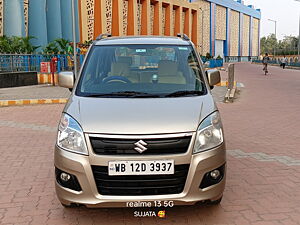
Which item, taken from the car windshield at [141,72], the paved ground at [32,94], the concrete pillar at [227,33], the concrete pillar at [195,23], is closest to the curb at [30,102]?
the paved ground at [32,94]

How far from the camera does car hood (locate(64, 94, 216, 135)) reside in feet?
10.1

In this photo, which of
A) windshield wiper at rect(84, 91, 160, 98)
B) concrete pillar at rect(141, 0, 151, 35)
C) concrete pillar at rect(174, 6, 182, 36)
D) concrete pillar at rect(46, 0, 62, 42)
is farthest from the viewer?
concrete pillar at rect(174, 6, 182, 36)

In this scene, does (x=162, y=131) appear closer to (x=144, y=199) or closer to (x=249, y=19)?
(x=144, y=199)

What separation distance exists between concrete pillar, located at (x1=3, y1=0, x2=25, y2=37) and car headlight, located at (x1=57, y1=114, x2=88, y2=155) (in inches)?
952

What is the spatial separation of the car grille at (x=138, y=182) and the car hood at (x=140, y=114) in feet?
1.17

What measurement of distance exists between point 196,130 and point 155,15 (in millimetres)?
47220

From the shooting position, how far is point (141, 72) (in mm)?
4227

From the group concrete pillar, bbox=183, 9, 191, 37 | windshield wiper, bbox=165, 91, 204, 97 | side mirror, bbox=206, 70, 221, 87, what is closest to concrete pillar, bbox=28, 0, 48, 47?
side mirror, bbox=206, 70, 221, 87

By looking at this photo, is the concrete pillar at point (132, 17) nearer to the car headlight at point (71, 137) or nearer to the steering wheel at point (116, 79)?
the steering wheel at point (116, 79)

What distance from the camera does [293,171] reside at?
5.00 m

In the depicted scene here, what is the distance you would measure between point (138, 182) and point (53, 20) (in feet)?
95.5

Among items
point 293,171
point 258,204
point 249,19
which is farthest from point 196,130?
point 249,19

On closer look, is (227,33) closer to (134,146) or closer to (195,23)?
(195,23)

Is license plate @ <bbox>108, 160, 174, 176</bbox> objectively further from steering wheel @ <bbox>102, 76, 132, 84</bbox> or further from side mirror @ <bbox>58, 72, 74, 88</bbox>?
side mirror @ <bbox>58, 72, 74, 88</bbox>
